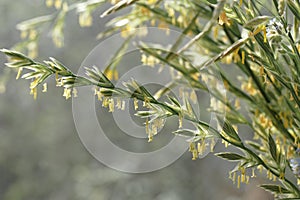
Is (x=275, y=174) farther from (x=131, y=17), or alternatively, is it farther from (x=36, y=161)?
(x=36, y=161)

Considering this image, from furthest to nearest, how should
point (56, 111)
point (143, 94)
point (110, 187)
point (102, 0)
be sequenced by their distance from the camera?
point (56, 111), point (110, 187), point (102, 0), point (143, 94)

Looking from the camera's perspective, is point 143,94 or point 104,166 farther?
point 104,166

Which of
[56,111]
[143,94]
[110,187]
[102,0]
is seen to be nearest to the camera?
[143,94]

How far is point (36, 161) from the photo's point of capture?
279 centimetres

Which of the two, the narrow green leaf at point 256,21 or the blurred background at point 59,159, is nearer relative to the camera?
the narrow green leaf at point 256,21

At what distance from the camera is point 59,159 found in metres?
2.80

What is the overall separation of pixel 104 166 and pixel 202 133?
2308 millimetres

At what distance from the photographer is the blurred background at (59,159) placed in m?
2.70

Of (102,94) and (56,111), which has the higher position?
(56,111)

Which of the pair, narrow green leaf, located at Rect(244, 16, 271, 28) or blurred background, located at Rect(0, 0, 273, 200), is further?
blurred background, located at Rect(0, 0, 273, 200)

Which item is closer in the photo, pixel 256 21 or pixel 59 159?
pixel 256 21

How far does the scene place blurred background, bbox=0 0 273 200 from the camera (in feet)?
8.84

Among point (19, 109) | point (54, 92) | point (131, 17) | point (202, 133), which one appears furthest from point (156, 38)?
point (202, 133)

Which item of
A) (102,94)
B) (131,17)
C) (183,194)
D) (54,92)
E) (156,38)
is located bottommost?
(183,194)
